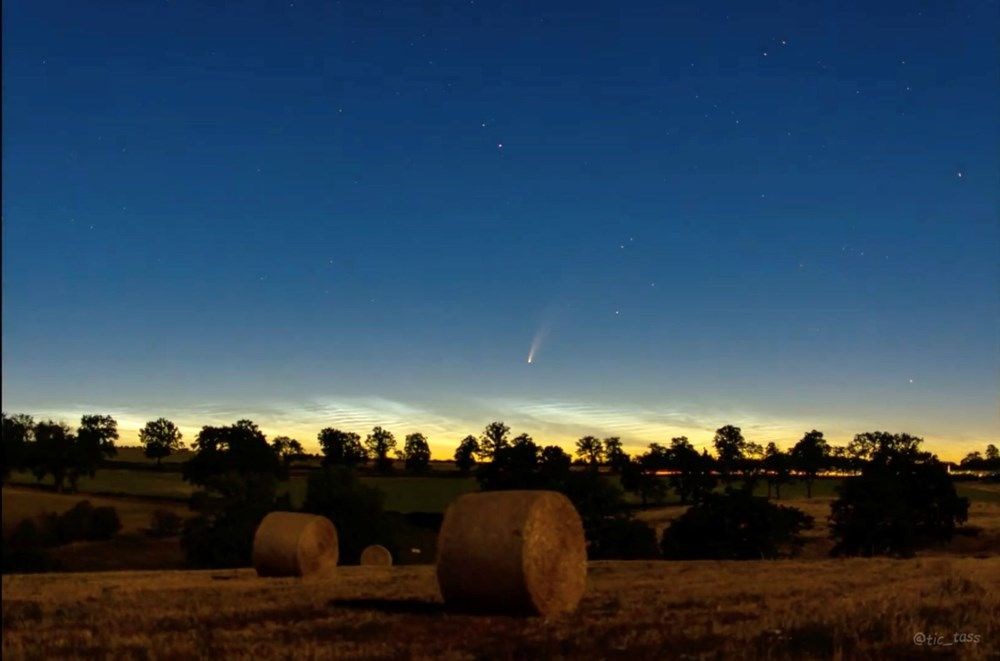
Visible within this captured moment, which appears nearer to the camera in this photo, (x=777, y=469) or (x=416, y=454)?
(x=777, y=469)

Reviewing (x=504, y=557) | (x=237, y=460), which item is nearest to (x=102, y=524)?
(x=237, y=460)

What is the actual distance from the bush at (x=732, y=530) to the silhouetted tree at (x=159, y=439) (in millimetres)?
107819

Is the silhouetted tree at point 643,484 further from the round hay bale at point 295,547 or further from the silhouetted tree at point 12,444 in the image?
the silhouetted tree at point 12,444

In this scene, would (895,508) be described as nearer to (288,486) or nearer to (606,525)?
(606,525)

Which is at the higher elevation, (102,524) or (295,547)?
(295,547)

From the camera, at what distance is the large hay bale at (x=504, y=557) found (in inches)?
672

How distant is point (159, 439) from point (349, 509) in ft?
344

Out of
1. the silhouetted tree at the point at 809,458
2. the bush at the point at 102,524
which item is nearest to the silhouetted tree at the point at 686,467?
the silhouetted tree at the point at 809,458

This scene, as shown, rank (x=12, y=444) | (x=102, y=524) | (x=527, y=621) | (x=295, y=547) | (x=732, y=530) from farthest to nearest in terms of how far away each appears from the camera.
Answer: (x=102, y=524), (x=732, y=530), (x=295, y=547), (x=527, y=621), (x=12, y=444)

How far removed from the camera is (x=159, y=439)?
14462cm

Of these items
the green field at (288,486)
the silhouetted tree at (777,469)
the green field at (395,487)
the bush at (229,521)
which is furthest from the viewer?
the silhouetted tree at (777,469)

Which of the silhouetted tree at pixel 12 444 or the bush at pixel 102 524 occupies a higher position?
the silhouetted tree at pixel 12 444

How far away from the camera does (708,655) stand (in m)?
11.7

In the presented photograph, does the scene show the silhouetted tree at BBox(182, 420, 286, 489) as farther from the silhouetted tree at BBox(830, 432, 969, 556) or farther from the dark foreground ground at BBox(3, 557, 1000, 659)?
the dark foreground ground at BBox(3, 557, 1000, 659)
